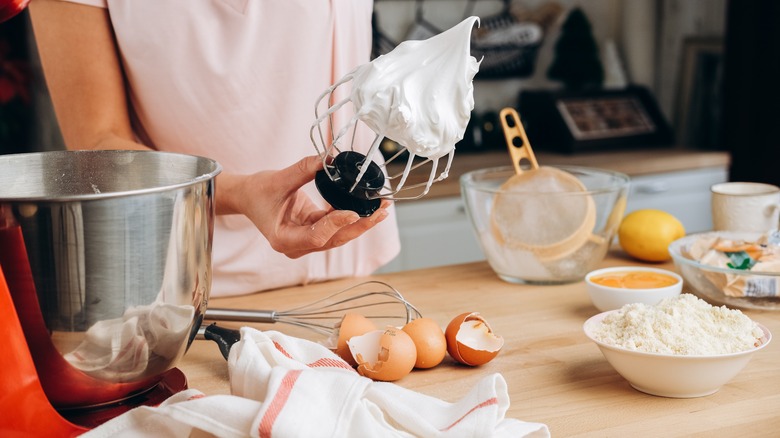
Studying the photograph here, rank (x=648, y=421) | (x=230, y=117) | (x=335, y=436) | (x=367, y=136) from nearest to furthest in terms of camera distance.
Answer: (x=335, y=436) → (x=648, y=421) → (x=230, y=117) → (x=367, y=136)

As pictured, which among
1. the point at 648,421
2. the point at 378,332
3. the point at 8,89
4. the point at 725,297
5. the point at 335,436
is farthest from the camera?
the point at 8,89

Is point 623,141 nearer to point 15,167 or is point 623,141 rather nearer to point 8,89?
point 8,89

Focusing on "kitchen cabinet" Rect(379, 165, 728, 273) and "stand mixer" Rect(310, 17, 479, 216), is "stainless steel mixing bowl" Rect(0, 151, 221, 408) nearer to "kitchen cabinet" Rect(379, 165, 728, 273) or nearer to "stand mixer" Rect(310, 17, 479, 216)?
"stand mixer" Rect(310, 17, 479, 216)

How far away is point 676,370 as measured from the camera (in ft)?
2.66

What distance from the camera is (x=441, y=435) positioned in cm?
70

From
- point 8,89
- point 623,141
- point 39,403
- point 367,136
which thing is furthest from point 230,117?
point 623,141

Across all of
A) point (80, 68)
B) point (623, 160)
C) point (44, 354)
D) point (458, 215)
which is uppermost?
point (80, 68)

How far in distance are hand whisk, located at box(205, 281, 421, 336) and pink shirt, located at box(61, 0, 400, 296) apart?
0.15 m

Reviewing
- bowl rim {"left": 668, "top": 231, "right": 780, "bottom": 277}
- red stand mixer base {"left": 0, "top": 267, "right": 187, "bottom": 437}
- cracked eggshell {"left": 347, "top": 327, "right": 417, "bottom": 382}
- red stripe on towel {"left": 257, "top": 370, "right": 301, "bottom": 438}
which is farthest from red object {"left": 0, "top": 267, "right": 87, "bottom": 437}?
bowl rim {"left": 668, "top": 231, "right": 780, "bottom": 277}

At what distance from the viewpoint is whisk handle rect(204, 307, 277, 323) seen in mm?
1027

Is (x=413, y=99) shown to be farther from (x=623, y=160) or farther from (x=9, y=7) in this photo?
(x=623, y=160)

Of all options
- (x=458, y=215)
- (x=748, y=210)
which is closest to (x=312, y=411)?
(x=748, y=210)

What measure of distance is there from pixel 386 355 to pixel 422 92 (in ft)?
0.91

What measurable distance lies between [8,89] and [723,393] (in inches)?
91.4
